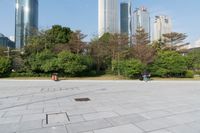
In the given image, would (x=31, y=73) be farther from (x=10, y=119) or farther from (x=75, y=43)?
(x=10, y=119)

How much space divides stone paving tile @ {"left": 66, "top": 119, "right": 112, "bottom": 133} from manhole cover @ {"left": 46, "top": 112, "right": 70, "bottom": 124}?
0.53m

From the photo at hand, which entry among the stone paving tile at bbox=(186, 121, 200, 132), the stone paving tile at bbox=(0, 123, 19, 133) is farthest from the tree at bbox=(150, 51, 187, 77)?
the stone paving tile at bbox=(0, 123, 19, 133)

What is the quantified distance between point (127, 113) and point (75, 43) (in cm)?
2544

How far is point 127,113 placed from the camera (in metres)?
6.88

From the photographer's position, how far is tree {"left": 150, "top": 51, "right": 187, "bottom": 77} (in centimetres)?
2877

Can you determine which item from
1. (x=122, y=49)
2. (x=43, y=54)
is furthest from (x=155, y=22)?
(x=43, y=54)

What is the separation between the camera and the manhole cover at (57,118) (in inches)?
234

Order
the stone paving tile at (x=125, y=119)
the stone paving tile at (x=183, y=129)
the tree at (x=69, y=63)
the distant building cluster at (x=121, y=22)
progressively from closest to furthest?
the stone paving tile at (x=183, y=129) < the stone paving tile at (x=125, y=119) < the tree at (x=69, y=63) < the distant building cluster at (x=121, y=22)

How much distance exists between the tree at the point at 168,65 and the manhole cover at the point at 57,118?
938 inches

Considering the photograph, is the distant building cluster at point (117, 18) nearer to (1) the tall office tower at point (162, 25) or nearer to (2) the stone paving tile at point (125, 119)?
(1) the tall office tower at point (162, 25)

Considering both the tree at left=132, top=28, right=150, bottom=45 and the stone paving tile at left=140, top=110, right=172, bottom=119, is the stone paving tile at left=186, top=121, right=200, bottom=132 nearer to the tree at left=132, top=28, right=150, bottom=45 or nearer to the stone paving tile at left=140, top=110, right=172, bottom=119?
the stone paving tile at left=140, top=110, right=172, bottom=119

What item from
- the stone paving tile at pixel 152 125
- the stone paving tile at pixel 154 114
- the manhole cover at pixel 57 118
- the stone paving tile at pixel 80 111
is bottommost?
the manhole cover at pixel 57 118

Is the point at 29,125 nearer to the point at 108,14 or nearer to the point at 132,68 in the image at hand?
the point at 132,68

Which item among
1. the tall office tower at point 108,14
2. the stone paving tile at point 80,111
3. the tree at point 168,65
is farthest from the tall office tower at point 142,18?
the stone paving tile at point 80,111
